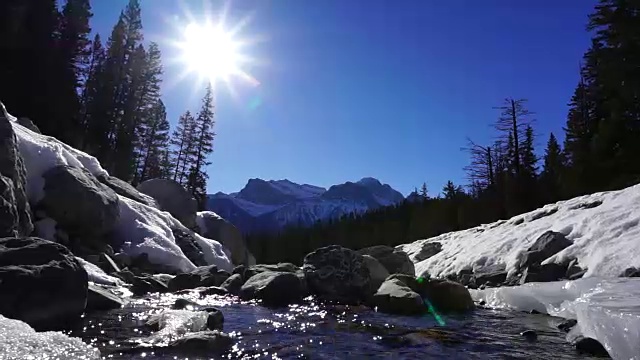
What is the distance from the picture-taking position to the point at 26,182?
49.3 ft

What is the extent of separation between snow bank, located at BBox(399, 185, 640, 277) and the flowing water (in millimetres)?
2564

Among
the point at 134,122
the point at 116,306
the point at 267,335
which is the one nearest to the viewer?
the point at 267,335

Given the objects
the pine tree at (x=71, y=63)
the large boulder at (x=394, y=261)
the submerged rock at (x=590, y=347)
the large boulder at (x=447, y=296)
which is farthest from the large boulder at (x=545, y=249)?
the pine tree at (x=71, y=63)

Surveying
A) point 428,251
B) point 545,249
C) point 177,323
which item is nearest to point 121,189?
point 428,251

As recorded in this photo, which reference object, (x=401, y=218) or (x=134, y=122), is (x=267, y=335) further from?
(x=401, y=218)

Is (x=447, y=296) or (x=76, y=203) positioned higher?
(x=76, y=203)

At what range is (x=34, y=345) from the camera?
181 inches

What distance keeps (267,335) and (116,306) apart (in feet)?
13.5

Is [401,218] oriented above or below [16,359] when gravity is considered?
above

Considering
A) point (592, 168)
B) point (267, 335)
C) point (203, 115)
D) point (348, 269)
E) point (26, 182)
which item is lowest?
point (267, 335)

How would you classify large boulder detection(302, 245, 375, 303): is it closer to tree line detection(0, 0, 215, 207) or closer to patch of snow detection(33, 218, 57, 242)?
patch of snow detection(33, 218, 57, 242)

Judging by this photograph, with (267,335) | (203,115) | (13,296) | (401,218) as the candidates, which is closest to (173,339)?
(267,335)

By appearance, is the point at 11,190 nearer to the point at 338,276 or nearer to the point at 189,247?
the point at 338,276

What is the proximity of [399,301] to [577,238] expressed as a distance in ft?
19.2
